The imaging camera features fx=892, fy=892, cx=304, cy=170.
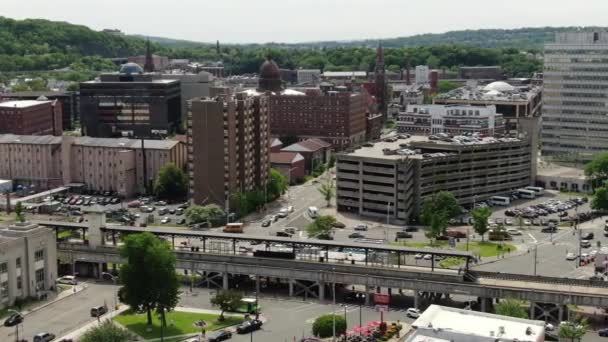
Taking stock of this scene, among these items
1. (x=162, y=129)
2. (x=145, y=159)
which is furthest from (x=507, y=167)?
(x=162, y=129)

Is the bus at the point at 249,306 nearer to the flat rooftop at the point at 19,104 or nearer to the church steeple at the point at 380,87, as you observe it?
the flat rooftop at the point at 19,104

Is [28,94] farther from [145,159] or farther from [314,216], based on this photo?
[314,216]

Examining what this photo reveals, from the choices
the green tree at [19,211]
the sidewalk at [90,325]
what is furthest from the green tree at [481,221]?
the green tree at [19,211]

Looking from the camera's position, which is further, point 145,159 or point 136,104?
point 136,104

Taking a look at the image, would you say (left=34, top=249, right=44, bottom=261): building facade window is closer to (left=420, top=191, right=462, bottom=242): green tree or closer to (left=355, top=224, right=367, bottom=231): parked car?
(left=355, top=224, right=367, bottom=231): parked car

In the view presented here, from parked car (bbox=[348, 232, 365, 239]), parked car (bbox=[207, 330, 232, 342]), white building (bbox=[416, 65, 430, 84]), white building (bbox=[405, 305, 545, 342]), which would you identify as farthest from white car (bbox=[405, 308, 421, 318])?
white building (bbox=[416, 65, 430, 84])

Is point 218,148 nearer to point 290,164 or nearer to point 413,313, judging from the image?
point 290,164

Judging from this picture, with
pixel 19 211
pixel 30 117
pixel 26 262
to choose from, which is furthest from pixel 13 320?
pixel 30 117
